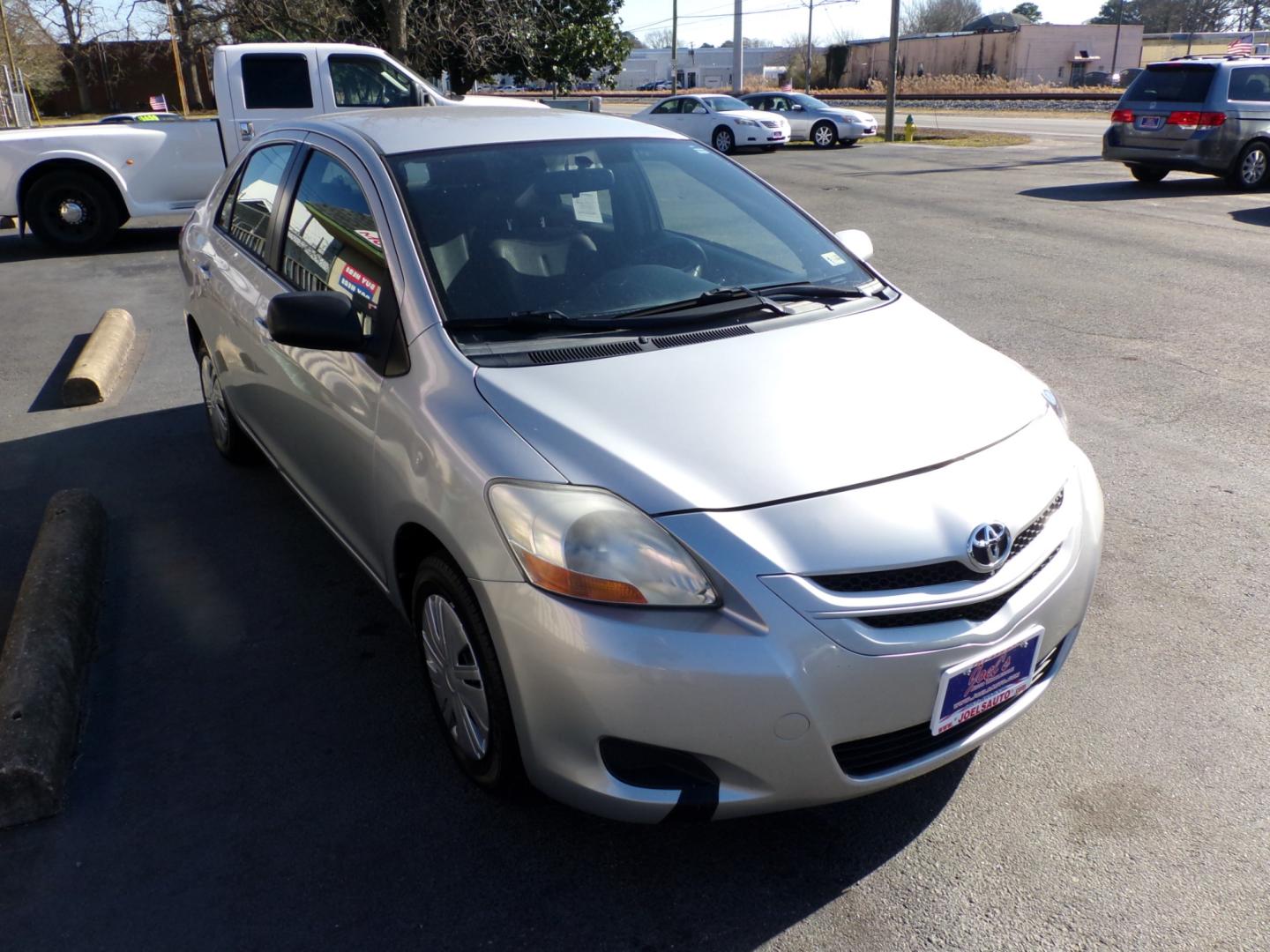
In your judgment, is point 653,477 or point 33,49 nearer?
point 653,477

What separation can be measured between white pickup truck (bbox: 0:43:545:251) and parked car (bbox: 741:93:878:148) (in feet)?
47.9

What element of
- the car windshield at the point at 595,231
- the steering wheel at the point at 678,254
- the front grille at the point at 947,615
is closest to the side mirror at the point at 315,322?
the car windshield at the point at 595,231

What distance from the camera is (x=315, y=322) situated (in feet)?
9.97

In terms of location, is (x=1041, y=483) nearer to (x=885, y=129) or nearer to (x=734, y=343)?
(x=734, y=343)

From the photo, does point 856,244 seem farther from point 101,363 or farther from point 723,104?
point 723,104

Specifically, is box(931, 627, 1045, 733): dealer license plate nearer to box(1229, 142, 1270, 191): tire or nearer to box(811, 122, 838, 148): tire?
box(1229, 142, 1270, 191): tire

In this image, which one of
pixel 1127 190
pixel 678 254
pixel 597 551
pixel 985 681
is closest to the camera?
pixel 597 551

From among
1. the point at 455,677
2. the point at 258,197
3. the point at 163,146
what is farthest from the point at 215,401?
the point at 163,146

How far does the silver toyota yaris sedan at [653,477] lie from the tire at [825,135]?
22.1m

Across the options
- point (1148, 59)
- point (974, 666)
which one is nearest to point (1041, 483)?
point (974, 666)

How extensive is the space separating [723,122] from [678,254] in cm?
2091

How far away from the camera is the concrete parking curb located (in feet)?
9.34

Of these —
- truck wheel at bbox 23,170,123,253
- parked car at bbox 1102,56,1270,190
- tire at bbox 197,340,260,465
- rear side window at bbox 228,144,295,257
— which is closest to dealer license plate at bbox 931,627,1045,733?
rear side window at bbox 228,144,295,257

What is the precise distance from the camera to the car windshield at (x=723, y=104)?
77.9 ft
